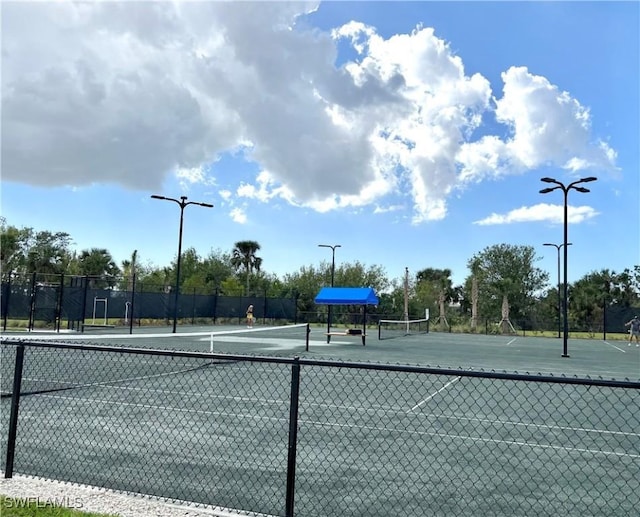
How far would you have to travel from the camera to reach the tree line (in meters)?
57.7

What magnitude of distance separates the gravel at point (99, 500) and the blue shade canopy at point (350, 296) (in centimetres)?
2301

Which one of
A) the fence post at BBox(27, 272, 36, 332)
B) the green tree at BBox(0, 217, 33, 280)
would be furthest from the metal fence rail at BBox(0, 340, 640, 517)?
the green tree at BBox(0, 217, 33, 280)

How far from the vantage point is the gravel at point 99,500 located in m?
4.07

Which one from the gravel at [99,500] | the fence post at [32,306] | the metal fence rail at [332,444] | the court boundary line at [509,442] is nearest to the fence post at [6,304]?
the fence post at [32,306]

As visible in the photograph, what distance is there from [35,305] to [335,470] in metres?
27.1

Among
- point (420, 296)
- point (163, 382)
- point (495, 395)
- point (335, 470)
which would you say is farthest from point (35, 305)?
point (420, 296)

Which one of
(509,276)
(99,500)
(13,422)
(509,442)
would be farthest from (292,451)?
(509,276)

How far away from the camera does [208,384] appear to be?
36.7 ft

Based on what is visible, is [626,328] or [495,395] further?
[626,328]

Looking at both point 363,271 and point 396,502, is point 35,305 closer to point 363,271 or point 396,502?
point 396,502

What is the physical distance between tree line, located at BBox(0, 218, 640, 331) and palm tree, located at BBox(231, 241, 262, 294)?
0.42ft

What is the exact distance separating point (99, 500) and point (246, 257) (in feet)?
221

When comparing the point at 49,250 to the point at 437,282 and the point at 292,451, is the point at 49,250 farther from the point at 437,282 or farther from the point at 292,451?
the point at 292,451

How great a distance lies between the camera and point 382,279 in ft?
221
